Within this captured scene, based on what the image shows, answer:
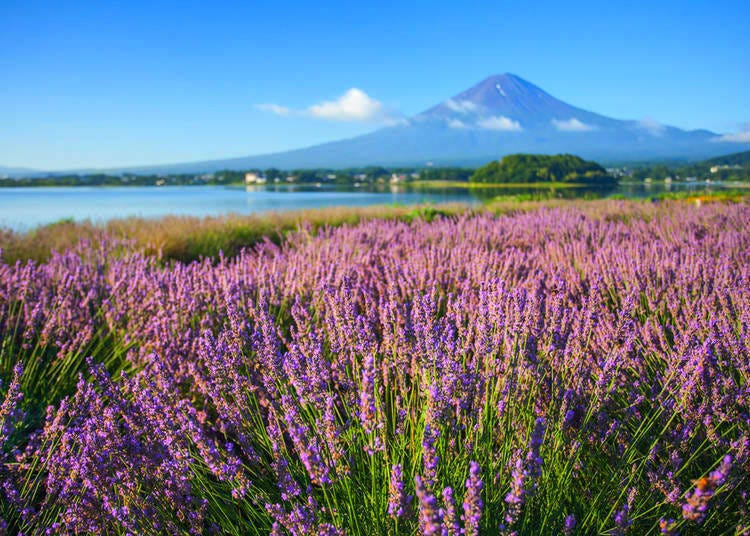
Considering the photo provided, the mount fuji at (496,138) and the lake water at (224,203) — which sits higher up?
the mount fuji at (496,138)

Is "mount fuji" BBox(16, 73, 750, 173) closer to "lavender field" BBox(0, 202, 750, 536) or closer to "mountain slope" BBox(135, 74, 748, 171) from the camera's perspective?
"mountain slope" BBox(135, 74, 748, 171)

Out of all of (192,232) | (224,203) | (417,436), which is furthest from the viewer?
(224,203)

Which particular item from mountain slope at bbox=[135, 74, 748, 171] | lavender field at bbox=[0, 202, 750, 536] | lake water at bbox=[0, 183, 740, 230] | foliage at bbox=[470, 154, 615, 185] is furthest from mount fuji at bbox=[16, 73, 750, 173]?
lavender field at bbox=[0, 202, 750, 536]

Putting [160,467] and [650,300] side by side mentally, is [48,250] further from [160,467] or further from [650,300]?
[650,300]

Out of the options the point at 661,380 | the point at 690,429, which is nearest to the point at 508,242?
the point at 661,380

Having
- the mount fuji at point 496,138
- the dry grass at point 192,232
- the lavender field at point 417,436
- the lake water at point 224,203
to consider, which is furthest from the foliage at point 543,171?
the mount fuji at point 496,138

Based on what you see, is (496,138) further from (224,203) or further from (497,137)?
(224,203)

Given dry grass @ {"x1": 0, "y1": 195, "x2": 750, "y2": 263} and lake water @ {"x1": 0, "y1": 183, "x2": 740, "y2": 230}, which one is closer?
dry grass @ {"x1": 0, "y1": 195, "x2": 750, "y2": 263}

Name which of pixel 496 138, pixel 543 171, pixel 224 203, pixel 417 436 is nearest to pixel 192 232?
pixel 417 436

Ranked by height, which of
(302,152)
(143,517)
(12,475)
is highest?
(302,152)

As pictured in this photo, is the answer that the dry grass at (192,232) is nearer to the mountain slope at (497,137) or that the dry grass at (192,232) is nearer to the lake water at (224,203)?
the lake water at (224,203)

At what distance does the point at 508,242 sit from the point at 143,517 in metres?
4.14

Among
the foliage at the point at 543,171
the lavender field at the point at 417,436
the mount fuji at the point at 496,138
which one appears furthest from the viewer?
the mount fuji at the point at 496,138

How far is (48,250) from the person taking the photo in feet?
17.5
